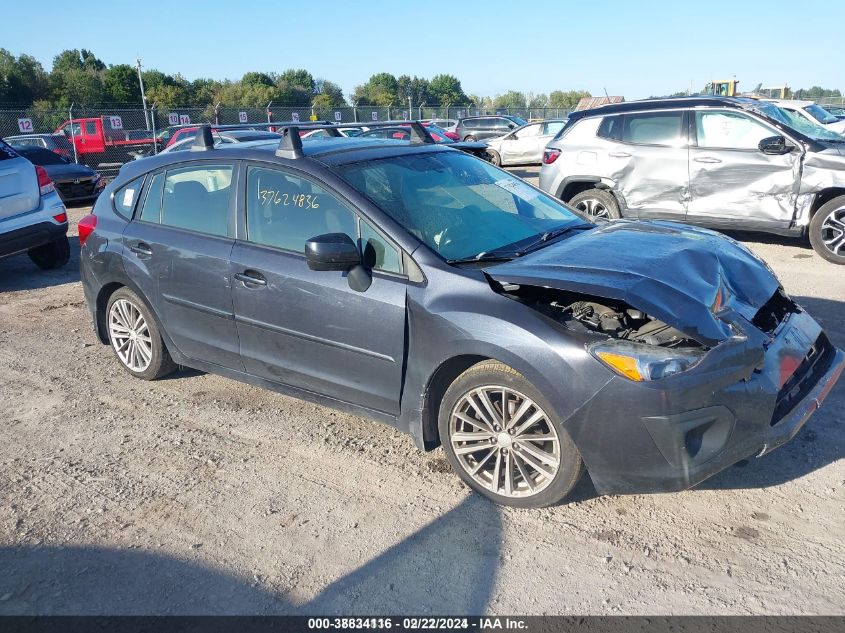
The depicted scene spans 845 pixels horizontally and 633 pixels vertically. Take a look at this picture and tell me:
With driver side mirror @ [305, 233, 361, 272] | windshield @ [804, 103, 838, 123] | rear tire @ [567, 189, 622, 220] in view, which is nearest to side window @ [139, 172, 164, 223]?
driver side mirror @ [305, 233, 361, 272]

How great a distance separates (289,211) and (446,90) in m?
103

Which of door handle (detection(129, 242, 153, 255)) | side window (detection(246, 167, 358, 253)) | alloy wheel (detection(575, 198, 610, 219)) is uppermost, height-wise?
side window (detection(246, 167, 358, 253))

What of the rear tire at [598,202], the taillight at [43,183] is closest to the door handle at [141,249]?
the taillight at [43,183]

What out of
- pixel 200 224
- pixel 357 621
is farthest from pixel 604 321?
pixel 200 224

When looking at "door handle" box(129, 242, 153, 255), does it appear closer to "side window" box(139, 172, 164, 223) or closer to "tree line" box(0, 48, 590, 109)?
"side window" box(139, 172, 164, 223)

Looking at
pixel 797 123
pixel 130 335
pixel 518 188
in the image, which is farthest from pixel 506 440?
pixel 797 123

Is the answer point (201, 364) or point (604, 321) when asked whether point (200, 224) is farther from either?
point (604, 321)

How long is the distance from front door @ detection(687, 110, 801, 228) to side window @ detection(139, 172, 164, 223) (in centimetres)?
618

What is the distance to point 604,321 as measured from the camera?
11.0ft

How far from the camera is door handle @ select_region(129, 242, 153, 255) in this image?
15.9 feet

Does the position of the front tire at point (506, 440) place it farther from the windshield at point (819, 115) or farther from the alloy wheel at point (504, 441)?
the windshield at point (819, 115)

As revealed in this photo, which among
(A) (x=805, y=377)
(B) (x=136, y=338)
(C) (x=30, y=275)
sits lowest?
(C) (x=30, y=275)

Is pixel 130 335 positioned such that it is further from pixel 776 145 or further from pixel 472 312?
pixel 776 145

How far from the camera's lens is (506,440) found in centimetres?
343
